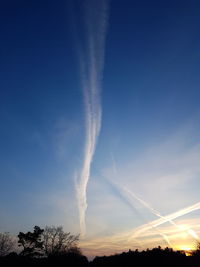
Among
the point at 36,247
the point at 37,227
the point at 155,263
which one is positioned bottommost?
the point at 155,263

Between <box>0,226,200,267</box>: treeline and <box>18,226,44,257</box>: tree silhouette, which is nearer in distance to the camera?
<box>0,226,200,267</box>: treeline

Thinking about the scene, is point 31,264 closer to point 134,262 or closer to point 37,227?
point 134,262

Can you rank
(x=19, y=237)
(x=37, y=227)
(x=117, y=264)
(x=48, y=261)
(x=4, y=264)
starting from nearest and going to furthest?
(x=117, y=264) < (x=4, y=264) < (x=48, y=261) < (x=19, y=237) < (x=37, y=227)

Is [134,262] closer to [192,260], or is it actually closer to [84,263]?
[192,260]

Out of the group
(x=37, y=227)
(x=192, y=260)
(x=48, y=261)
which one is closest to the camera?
(x=192, y=260)

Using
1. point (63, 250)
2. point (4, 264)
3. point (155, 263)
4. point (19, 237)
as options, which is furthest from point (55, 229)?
point (155, 263)

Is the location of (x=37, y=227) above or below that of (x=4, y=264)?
above

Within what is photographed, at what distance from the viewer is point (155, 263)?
2867cm

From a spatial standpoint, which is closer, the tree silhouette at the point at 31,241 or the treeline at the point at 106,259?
the treeline at the point at 106,259

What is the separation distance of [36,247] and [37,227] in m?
5.93

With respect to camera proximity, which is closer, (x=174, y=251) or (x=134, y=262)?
(x=174, y=251)

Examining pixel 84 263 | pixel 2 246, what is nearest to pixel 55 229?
pixel 2 246

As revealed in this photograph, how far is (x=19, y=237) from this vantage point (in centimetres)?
7131

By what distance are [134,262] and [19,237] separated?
5152cm
